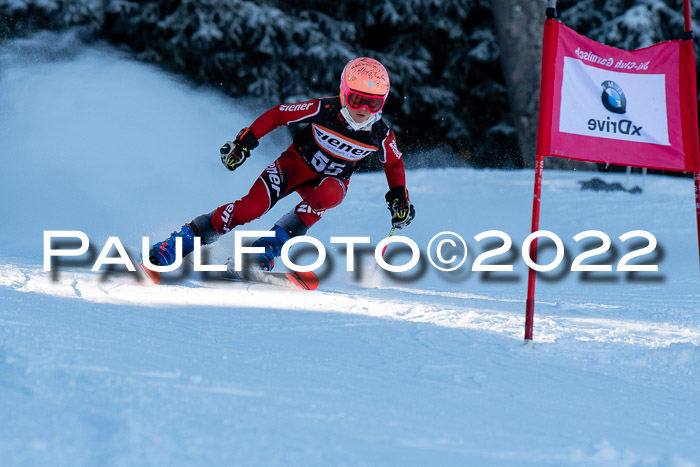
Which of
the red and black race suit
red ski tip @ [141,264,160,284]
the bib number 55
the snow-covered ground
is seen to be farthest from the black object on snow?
red ski tip @ [141,264,160,284]

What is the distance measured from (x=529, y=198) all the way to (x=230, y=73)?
7.42 m

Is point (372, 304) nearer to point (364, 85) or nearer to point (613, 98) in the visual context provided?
point (364, 85)

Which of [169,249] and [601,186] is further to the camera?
[601,186]

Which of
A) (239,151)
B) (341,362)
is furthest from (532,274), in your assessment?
(239,151)

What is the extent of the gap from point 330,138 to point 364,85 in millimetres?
444

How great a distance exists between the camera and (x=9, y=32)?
11148 millimetres

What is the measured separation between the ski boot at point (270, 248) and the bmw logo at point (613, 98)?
216 centimetres

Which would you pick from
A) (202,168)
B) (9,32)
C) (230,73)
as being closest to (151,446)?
(202,168)

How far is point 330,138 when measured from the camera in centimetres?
461

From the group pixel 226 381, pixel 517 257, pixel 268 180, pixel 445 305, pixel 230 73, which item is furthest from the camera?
pixel 230 73

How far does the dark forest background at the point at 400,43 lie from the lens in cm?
1264

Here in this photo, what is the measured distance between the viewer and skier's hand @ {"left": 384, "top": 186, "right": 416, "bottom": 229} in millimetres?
4676

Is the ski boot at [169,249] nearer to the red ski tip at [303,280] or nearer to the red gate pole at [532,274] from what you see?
the red ski tip at [303,280]

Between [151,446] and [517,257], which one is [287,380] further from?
[517,257]
